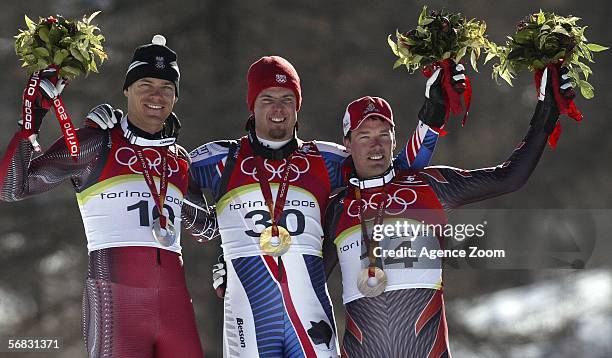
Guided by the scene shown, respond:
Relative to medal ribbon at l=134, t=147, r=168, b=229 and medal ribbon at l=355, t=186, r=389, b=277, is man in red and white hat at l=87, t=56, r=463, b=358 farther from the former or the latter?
medal ribbon at l=134, t=147, r=168, b=229

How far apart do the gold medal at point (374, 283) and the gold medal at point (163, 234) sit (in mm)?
874

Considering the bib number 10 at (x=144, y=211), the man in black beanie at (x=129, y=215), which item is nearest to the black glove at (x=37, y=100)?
the man in black beanie at (x=129, y=215)

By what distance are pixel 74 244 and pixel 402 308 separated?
5328mm

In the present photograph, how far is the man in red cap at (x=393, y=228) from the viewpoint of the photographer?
5148 millimetres

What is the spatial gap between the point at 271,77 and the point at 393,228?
92cm

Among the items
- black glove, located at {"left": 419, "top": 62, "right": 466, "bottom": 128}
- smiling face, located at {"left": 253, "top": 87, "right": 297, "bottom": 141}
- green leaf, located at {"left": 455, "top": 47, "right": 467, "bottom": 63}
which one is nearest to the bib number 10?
smiling face, located at {"left": 253, "top": 87, "right": 297, "bottom": 141}

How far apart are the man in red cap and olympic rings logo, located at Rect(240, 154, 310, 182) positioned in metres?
0.22

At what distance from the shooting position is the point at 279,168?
5387 mm

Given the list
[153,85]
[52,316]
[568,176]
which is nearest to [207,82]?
[52,316]

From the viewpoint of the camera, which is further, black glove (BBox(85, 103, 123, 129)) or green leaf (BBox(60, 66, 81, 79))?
black glove (BBox(85, 103, 123, 129))

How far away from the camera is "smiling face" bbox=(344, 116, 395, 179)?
17.4ft
